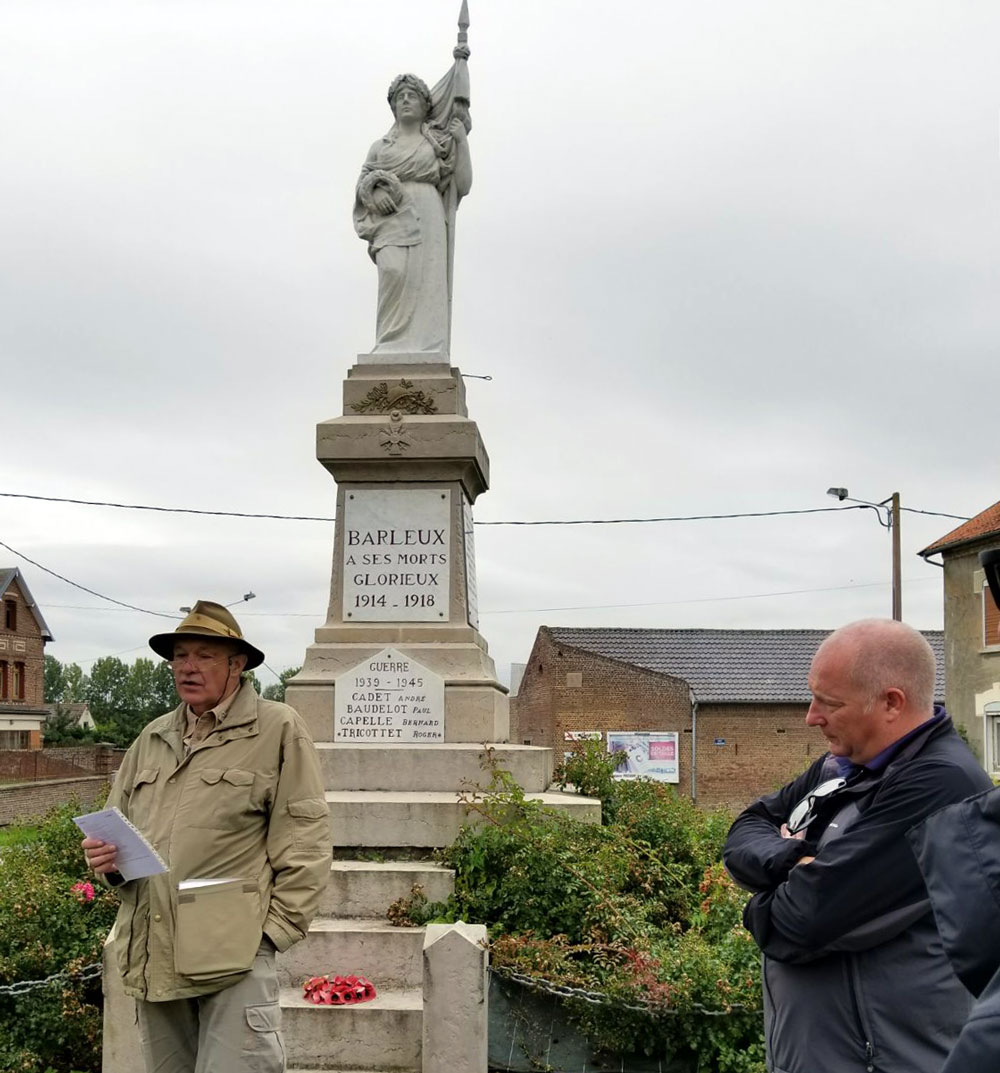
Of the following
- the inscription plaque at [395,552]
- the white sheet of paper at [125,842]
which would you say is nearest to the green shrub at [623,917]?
the inscription plaque at [395,552]

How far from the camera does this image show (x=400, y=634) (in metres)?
8.80

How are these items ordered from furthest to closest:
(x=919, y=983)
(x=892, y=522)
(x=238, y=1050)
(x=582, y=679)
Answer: (x=582, y=679)
(x=892, y=522)
(x=238, y=1050)
(x=919, y=983)

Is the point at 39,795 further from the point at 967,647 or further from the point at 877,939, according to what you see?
the point at 877,939

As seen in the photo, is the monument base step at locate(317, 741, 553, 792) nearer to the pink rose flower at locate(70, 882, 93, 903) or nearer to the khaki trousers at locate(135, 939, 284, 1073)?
the pink rose flower at locate(70, 882, 93, 903)

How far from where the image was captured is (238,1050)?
3586 millimetres

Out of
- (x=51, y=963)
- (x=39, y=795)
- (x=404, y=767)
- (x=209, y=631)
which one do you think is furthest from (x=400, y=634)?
(x=39, y=795)

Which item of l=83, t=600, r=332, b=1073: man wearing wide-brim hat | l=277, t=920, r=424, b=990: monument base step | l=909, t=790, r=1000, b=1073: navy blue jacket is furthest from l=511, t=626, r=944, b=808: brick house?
l=909, t=790, r=1000, b=1073: navy blue jacket

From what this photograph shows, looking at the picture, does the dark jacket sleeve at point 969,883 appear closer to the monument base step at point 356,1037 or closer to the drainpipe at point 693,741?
the monument base step at point 356,1037

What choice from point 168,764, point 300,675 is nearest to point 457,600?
point 300,675

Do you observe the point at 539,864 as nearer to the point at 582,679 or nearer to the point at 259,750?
the point at 259,750

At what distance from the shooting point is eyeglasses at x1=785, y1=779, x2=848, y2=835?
3043mm

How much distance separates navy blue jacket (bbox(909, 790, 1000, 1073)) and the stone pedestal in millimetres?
7048

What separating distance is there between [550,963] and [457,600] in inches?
143

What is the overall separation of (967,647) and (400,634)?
23.8m
